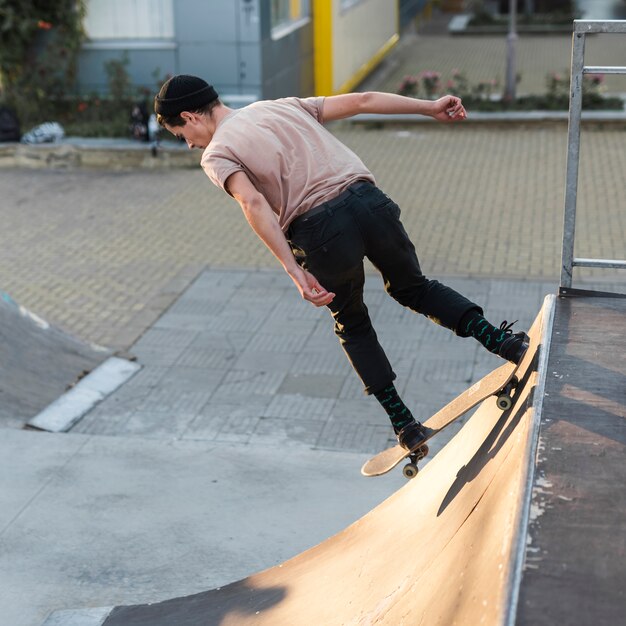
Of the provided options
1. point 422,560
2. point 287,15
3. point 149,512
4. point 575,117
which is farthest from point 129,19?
point 422,560

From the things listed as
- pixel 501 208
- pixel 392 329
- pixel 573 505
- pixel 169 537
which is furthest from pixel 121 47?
pixel 573 505

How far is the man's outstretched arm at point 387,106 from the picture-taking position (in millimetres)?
4488

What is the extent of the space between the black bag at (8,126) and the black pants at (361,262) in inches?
440

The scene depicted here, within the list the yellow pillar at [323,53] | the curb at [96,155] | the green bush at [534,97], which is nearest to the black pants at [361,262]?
the curb at [96,155]

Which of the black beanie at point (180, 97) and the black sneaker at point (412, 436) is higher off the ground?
the black beanie at point (180, 97)

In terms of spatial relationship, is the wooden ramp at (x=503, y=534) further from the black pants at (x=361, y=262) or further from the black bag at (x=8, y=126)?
the black bag at (x=8, y=126)

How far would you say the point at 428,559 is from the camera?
383 cm

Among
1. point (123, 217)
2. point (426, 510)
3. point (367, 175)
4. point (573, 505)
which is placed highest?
point (367, 175)

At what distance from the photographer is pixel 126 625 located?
4547 millimetres

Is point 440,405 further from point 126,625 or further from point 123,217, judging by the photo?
point 123,217

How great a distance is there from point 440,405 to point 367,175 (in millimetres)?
2846

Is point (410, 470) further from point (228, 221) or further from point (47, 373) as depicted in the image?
point (228, 221)

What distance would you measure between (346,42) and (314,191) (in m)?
15.1

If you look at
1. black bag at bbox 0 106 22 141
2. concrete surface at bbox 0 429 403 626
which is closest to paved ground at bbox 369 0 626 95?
black bag at bbox 0 106 22 141
